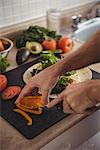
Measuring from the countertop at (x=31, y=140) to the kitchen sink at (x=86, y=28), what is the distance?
2.43 ft

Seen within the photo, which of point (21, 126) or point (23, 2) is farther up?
point (23, 2)

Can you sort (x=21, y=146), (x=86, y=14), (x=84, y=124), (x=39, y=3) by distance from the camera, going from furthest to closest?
1. (x=86, y=14)
2. (x=39, y=3)
3. (x=84, y=124)
4. (x=21, y=146)

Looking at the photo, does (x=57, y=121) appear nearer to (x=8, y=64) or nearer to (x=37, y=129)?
(x=37, y=129)

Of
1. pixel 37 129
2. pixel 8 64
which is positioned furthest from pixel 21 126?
pixel 8 64

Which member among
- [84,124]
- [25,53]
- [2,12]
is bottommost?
[84,124]

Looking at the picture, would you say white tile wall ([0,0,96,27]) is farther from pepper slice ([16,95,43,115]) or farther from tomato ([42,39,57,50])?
pepper slice ([16,95,43,115])

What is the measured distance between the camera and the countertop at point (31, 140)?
620 millimetres

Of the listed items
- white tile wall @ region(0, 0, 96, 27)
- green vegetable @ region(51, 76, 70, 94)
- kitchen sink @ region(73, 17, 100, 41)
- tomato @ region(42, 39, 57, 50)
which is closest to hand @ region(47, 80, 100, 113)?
green vegetable @ region(51, 76, 70, 94)

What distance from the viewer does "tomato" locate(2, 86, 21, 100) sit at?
2.56 ft

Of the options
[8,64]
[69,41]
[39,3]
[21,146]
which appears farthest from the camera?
[39,3]

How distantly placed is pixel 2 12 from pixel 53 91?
0.51 meters

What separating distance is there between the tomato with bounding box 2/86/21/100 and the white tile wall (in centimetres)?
42

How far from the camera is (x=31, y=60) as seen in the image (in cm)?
102

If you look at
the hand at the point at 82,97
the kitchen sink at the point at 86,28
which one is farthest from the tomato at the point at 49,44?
the hand at the point at 82,97
